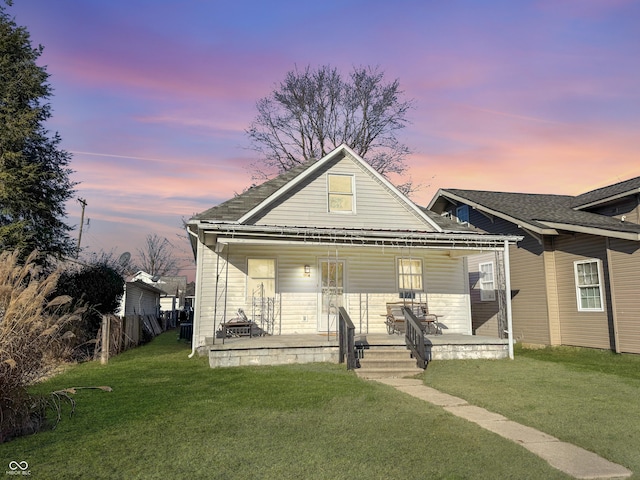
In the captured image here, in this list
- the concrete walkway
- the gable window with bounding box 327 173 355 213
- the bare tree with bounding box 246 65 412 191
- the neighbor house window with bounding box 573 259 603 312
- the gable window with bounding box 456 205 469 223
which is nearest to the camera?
the concrete walkway

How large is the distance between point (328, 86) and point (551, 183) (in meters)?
15.2

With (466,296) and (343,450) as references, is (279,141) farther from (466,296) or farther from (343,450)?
(343,450)

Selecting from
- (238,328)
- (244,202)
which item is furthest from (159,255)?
(238,328)

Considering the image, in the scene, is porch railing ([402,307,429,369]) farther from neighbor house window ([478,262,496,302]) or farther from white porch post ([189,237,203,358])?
neighbor house window ([478,262,496,302])

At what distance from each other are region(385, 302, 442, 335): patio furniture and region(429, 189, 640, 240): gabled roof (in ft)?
15.2

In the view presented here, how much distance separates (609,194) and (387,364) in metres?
10.9

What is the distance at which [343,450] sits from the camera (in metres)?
4.35

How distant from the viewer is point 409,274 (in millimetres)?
14102

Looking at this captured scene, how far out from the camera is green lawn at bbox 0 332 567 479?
384 centimetres

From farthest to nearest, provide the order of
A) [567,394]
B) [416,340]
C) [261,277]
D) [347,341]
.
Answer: [261,277], [416,340], [347,341], [567,394]

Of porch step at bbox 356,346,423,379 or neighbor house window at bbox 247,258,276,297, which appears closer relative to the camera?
porch step at bbox 356,346,423,379

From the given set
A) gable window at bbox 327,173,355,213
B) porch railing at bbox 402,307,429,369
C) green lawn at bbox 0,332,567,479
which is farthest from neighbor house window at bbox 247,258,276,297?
green lawn at bbox 0,332,567,479

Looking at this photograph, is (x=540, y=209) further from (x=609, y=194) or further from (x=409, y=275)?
(x=409, y=275)

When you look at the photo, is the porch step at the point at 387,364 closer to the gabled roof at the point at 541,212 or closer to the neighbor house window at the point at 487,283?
the gabled roof at the point at 541,212
